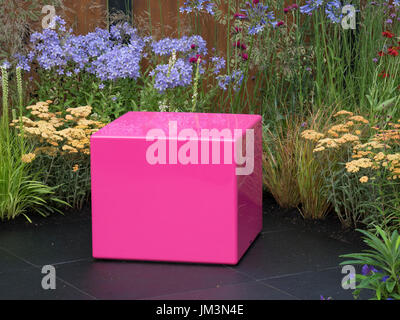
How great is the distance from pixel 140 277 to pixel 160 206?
364mm

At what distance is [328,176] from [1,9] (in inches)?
98.5

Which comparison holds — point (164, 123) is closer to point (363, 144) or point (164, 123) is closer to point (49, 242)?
point (49, 242)

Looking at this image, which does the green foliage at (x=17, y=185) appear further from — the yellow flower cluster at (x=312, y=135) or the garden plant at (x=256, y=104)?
the yellow flower cluster at (x=312, y=135)

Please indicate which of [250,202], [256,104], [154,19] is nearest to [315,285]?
[250,202]

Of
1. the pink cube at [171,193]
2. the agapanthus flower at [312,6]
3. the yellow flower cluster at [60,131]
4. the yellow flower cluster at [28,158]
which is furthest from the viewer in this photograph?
the agapanthus flower at [312,6]

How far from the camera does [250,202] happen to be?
3.98 meters

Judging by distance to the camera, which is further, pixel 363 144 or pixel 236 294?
pixel 363 144

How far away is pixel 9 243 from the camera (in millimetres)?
4137

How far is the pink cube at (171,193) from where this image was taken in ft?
12.0

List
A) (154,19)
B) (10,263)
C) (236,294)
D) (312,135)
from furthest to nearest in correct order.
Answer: (154,19) → (312,135) → (10,263) → (236,294)

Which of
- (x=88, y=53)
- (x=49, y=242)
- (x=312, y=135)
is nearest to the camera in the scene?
(x=49, y=242)

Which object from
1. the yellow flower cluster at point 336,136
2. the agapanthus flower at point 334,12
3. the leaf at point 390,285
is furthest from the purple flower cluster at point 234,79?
the leaf at point 390,285

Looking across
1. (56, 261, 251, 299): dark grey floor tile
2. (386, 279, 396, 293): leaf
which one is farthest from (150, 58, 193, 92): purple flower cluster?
(386, 279, 396, 293): leaf

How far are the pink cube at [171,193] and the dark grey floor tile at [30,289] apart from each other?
37cm
